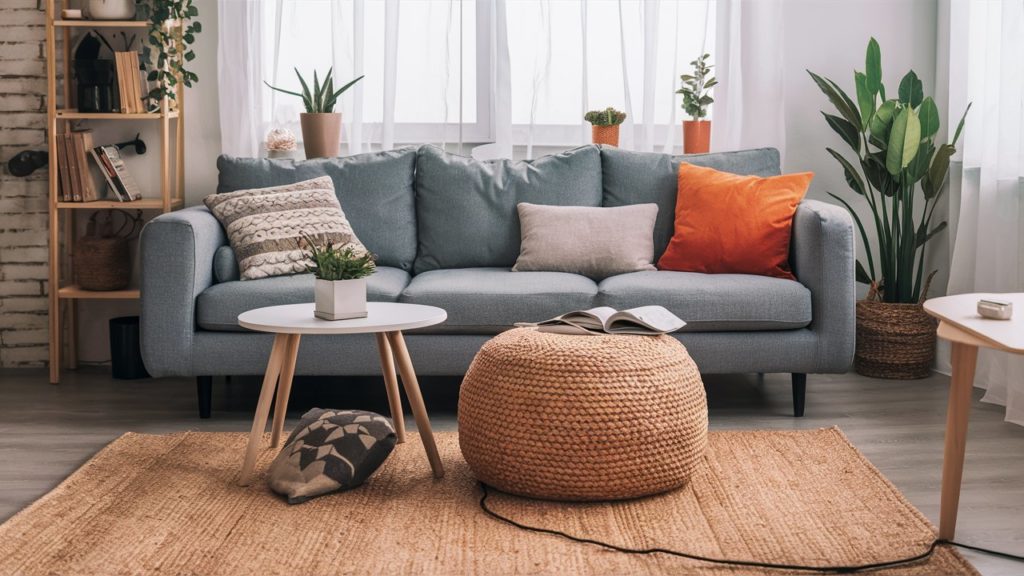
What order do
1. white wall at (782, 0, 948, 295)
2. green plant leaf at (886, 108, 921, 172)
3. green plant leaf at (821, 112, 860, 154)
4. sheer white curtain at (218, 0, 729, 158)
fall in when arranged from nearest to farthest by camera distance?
green plant leaf at (886, 108, 921, 172), green plant leaf at (821, 112, 860, 154), sheer white curtain at (218, 0, 729, 158), white wall at (782, 0, 948, 295)

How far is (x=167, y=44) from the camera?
4230 mm

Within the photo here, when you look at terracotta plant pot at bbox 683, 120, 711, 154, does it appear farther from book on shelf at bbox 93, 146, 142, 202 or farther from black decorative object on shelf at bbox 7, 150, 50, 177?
black decorative object on shelf at bbox 7, 150, 50, 177

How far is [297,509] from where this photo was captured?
8.67ft

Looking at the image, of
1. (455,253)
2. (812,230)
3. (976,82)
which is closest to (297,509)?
(455,253)

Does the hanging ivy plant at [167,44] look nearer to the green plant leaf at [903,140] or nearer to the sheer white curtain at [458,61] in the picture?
the sheer white curtain at [458,61]

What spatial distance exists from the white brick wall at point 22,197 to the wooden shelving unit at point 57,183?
3.1 inches

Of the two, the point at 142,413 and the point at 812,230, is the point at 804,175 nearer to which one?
the point at 812,230

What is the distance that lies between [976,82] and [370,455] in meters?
2.81

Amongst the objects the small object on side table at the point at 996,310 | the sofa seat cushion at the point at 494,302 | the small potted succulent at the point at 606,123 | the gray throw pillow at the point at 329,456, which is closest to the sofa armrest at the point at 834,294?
the sofa seat cushion at the point at 494,302

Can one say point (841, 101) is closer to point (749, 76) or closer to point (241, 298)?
point (749, 76)

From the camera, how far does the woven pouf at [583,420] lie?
8.52ft

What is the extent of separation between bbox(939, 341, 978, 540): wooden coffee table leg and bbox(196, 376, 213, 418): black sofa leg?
2307 millimetres

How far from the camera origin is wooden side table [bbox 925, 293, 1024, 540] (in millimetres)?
2168

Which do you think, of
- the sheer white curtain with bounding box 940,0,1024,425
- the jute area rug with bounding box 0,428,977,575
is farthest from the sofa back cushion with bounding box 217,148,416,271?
the sheer white curtain with bounding box 940,0,1024,425
